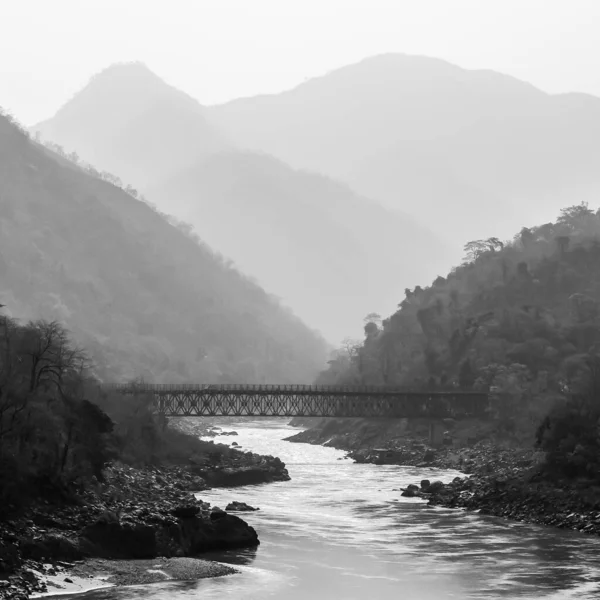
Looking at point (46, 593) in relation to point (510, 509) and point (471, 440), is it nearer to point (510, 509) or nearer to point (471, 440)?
point (510, 509)

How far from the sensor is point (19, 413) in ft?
224

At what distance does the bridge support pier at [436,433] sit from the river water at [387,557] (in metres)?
57.6

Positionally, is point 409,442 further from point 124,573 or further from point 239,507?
point 124,573

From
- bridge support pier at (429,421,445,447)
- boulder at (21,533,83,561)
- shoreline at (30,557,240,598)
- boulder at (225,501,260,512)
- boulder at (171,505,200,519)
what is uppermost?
bridge support pier at (429,421,445,447)

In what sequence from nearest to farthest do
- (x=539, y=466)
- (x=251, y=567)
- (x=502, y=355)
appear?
(x=251, y=567) → (x=539, y=466) → (x=502, y=355)

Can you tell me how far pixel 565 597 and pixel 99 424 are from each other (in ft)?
133

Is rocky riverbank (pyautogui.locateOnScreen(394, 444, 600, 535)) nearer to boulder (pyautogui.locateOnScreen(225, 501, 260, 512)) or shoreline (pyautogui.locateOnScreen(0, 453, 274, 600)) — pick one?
boulder (pyautogui.locateOnScreen(225, 501, 260, 512))

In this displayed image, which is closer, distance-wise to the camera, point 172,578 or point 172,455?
point 172,578

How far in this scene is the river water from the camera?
188 feet

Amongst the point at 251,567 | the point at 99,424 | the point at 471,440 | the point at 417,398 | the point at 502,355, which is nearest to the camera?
the point at 251,567

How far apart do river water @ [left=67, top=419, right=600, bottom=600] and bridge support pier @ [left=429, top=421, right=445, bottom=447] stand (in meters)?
57.6

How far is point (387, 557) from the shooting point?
225 ft

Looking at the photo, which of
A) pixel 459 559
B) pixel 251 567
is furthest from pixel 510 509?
pixel 251 567

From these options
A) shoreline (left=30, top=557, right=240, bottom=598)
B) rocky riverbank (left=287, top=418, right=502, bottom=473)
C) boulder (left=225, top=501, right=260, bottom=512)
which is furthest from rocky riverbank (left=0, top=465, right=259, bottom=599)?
rocky riverbank (left=287, top=418, right=502, bottom=473)
